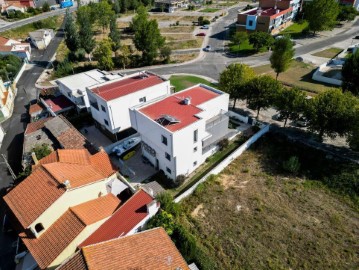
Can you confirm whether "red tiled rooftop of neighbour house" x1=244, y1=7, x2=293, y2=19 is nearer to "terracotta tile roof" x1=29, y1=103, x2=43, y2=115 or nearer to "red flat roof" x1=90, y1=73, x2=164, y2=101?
"red flat roof" x1=90, y1=73, x2=164, y2=101

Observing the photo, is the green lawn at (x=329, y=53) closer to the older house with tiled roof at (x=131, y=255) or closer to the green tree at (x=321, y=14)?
the green tree at (x=321, y=14)

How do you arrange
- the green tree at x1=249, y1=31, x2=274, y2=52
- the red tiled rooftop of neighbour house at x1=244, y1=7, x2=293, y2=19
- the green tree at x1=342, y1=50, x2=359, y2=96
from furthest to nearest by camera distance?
the red tiled rooftop of neighbour house at x1=244, y1=7, x2=293, y2=19
the green tree at x1=249, y1=31, x2=274, y2=52
the green tree at x1=342, y1=50, x2=359, y2=96

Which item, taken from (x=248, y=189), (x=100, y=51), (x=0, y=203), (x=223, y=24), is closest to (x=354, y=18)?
(x=223, y=24)

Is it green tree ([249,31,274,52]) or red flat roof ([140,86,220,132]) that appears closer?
red flat roof ([140,86,220,132])

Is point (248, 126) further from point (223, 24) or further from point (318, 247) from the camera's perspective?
point (223, 24)

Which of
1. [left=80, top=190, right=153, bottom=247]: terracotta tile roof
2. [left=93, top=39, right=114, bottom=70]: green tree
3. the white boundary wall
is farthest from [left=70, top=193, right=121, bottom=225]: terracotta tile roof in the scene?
[left=93, top=39, right=114, bottom=70]: green tree

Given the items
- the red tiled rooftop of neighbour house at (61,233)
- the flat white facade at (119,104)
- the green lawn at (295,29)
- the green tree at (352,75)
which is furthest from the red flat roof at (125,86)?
the green lawn at (295,29)
